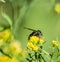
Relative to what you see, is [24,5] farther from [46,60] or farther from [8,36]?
[46,60]

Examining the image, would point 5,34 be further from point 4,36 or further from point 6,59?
point 6,59

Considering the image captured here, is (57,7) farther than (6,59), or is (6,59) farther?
(57,7)

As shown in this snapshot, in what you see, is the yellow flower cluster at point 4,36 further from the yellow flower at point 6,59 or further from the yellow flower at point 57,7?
the yellow flower at point 57,7

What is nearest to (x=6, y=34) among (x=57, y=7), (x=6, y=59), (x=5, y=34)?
(x=5, y=34)

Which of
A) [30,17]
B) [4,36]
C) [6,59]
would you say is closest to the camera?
[6,59]

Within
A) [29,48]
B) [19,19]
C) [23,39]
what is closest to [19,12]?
[19,19]

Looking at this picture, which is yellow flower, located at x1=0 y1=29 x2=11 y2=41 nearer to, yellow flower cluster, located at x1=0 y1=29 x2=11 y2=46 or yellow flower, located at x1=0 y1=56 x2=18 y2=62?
yellow flower cluster, located at x1=0 y1=29 x2=11 y2=46

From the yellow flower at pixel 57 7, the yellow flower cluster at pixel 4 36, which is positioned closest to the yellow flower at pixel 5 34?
the yellow flower cluster at pixel 4 36

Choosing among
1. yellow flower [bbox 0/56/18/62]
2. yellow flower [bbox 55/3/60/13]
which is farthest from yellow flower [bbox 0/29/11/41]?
yellow flower [bbox 55/3/60/13]

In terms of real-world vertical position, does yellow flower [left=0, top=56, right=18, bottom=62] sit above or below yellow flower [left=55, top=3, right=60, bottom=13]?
below

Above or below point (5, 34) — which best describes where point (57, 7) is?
above
